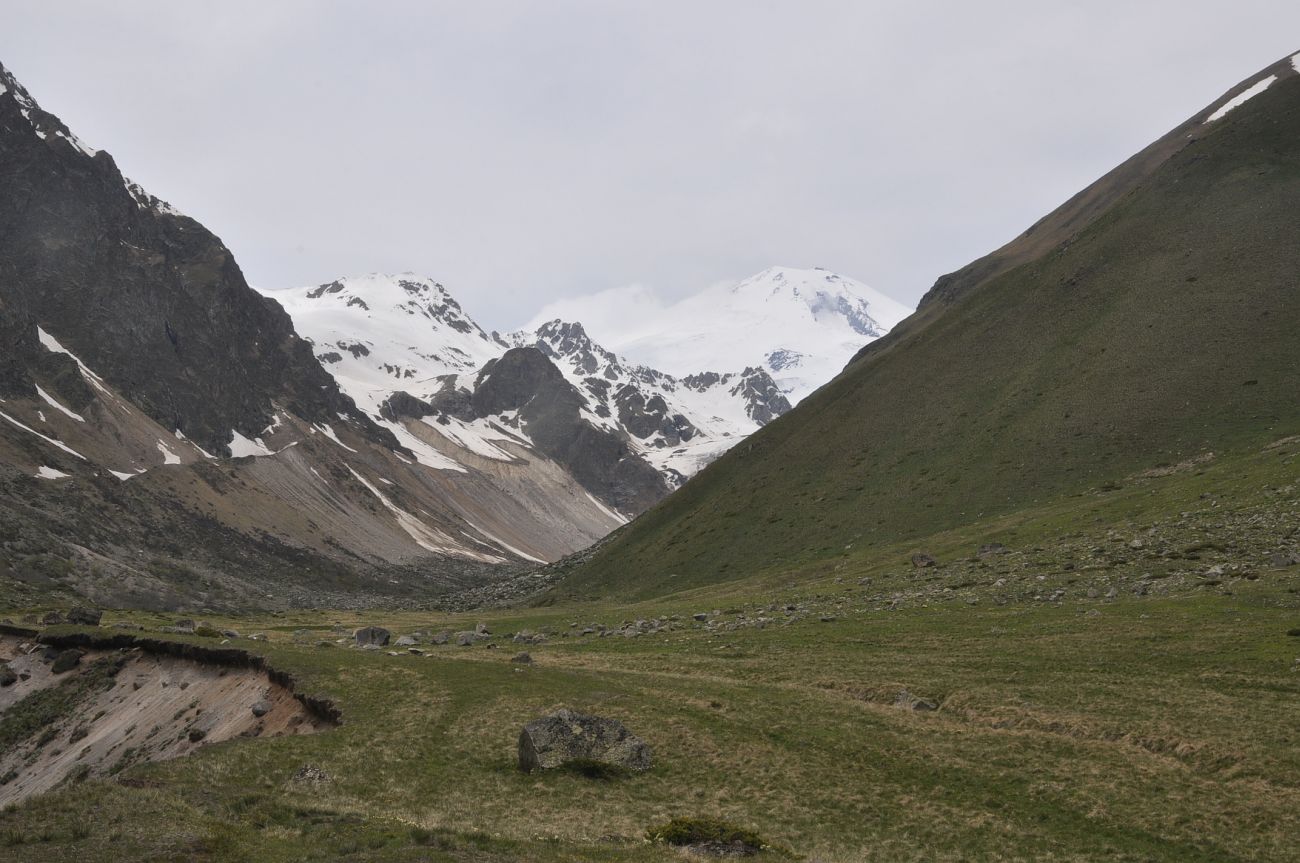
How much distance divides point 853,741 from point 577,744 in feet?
34.5

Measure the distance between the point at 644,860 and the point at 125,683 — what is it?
41.3 m

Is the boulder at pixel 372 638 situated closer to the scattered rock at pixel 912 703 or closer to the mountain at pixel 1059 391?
the scattered rock at pixel 912 703

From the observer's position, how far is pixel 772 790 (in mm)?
30109

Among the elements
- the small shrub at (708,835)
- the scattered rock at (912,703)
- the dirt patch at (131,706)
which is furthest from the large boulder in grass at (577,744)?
the scattered rock at (912,703)

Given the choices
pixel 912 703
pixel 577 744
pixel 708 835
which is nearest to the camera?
pixel 708 835

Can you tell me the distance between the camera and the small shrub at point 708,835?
24.6m

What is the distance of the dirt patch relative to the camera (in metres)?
41.1

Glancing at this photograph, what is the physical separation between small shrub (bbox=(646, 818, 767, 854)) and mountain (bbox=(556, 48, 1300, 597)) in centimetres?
6939

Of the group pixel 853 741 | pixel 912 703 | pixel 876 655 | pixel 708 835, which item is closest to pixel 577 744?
pixel 708 835

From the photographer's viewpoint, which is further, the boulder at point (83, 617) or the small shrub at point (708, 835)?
the boulder at point (83, 617)

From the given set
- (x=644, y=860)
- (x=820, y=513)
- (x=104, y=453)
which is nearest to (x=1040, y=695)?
(x=644, y=860)

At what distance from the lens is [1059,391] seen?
103188 mm

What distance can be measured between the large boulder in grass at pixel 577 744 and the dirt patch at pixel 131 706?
34.1ft

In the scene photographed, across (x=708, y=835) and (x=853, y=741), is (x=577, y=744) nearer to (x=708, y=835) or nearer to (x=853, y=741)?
(x=708, y=835)
